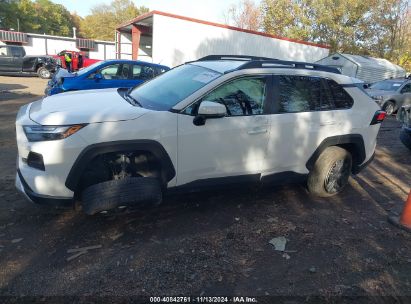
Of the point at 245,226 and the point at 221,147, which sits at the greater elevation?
the point at 221,147

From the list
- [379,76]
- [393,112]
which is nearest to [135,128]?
[393,112]

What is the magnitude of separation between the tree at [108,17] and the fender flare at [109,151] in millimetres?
67346

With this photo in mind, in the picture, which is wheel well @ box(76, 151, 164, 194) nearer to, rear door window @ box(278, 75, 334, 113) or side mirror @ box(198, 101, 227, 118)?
side mirror @ box(198, 101, 227, 118)

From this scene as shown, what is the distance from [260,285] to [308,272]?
0.52m

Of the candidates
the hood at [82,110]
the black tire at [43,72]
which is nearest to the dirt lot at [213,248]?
the hood at [82,110]

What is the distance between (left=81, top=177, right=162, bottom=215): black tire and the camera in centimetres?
315

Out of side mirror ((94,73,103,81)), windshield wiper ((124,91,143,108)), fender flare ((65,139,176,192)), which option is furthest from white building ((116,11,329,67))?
fender flare ((65,139,176,192))

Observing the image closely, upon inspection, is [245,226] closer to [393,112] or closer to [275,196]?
[275,196]

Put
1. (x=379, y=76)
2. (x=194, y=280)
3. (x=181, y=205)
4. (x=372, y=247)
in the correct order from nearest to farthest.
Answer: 1. (x=194, y=280)
2. (x=372, y=247)
3. (x=181, y=205)
4. (x=379, y=76)

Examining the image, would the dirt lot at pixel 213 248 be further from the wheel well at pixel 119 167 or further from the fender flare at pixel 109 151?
the fender flare at pixel 109 151

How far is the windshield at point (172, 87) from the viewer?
11.9 ft

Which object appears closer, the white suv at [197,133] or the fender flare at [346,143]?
the white suv at [197,133]

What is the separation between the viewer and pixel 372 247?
11.8 ft

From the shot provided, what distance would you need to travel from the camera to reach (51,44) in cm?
3722
